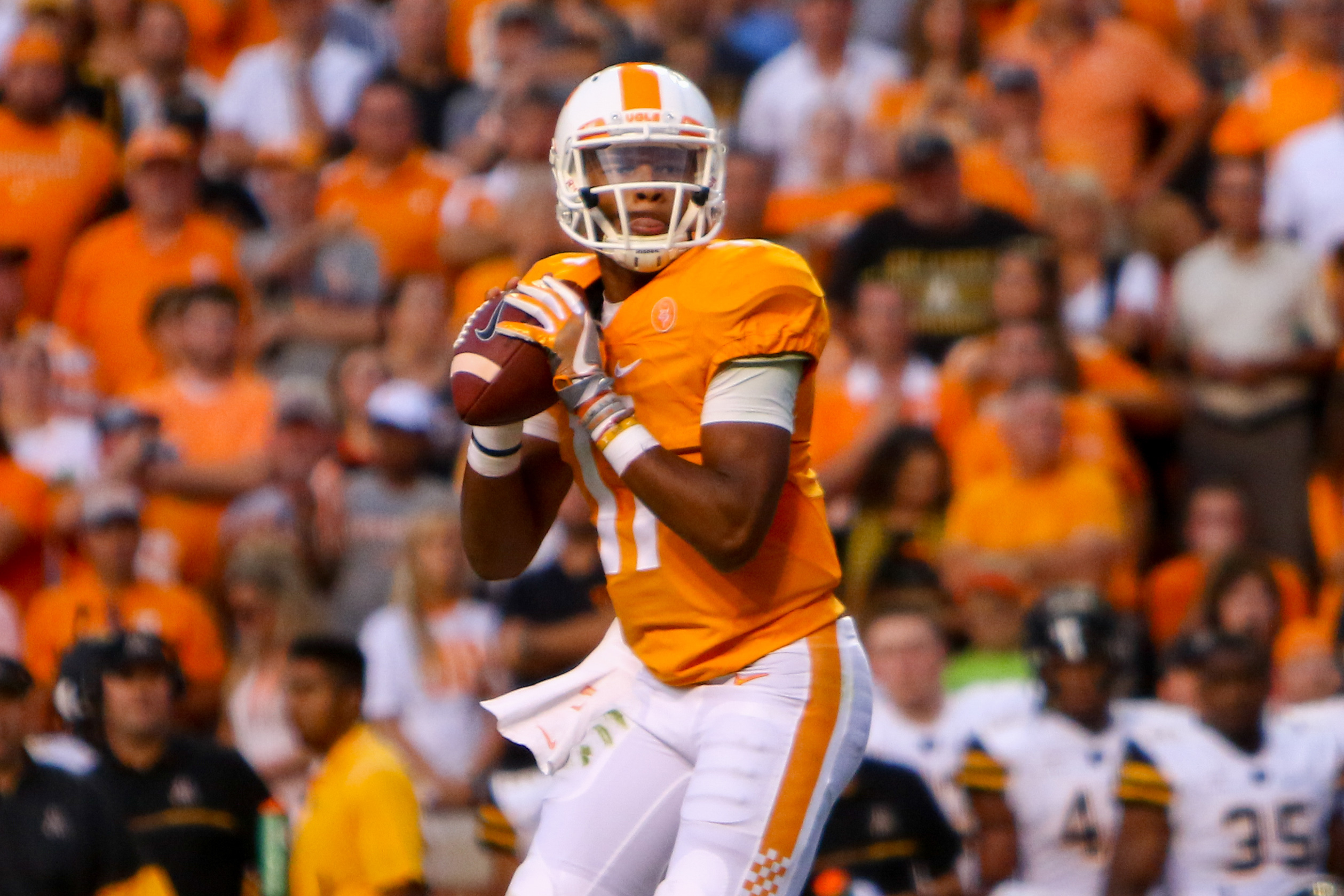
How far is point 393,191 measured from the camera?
9.65 metres

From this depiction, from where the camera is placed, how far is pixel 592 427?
3678 millimetres

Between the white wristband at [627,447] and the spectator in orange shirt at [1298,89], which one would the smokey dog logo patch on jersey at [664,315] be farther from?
the spectator in orange shirt at [1298,89]

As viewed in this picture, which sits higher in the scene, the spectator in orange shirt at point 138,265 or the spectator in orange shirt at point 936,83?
the spectator in orange shirt at point 936,83

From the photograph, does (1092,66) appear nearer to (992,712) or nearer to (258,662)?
(992,712)

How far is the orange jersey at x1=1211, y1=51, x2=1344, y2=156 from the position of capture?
9602mm

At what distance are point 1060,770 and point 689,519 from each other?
10.7ft

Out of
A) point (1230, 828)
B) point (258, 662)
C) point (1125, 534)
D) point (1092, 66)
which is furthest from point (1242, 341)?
point (258, 662)

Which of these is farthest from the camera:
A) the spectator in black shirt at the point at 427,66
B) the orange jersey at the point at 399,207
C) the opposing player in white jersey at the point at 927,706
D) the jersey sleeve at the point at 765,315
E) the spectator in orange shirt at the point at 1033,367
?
the spectator in black shirt at the point at 427,66

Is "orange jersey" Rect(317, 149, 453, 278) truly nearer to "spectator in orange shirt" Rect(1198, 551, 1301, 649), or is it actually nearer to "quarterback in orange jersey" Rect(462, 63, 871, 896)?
"spectator in orange shirt" Rect(1198, 551, 1301, 649)

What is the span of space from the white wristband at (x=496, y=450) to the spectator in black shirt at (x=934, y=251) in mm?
4877

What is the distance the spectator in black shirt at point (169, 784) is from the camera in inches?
236

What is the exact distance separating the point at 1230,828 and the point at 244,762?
3.10 m

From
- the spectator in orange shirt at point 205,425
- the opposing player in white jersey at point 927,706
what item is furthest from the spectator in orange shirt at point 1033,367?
the spectator in orange shirt at point 205,425

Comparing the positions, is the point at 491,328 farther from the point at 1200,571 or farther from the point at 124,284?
the point at 124,284
